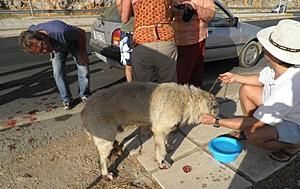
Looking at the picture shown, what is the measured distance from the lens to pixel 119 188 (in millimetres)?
3055

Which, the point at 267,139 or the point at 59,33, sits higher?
the point at 59,33

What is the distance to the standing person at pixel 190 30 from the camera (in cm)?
400

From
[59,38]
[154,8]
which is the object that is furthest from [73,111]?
[154,8]

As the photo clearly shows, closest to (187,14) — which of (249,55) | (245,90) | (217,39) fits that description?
(245,90)

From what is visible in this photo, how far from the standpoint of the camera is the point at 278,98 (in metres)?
3.07

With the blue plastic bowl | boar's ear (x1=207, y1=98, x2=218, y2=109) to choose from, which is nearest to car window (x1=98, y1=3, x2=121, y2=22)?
boar's ear (x1=207, y1=98, x2=218, y2=109)

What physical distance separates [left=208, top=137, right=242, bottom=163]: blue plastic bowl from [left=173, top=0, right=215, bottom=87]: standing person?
4.67 ft

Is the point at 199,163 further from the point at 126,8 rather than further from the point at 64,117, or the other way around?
the point at 64,117

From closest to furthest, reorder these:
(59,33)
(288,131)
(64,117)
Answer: (288,131) < (59,33) < (64,117)

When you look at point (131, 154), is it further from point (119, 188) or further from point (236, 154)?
point (236, 154)

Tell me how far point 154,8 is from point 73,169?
84.7 inches

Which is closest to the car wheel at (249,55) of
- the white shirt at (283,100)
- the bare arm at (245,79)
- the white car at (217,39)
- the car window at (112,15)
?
the white car at (217,39)

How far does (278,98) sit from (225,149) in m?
0.92

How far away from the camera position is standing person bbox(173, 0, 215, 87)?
3998 mm
